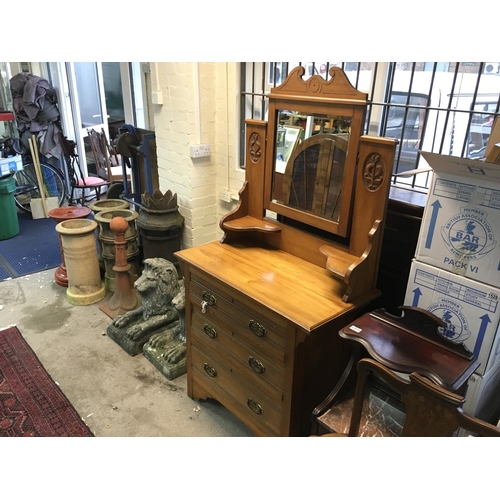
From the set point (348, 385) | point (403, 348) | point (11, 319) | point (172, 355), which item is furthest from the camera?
point (11, 319)

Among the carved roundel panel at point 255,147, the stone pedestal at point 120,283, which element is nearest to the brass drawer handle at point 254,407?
the carved roundel panel at point 255,147

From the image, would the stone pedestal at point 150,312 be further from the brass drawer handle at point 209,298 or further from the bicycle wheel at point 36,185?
the bicycle wheel at point 36,185

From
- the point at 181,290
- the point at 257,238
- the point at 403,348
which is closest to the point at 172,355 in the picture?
the point at 181,290

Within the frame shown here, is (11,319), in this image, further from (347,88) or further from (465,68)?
(465,68)

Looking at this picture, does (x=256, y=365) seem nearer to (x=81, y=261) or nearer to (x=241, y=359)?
(x=241, y=359)

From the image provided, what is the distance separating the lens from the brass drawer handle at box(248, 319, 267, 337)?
1.72 m

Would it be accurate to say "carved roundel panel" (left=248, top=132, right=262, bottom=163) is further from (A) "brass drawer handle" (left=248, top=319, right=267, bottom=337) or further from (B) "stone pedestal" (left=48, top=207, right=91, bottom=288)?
(B) "stone pedestal" (left=48, top=207, right=91, bottom=288)

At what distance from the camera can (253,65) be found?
2.79m

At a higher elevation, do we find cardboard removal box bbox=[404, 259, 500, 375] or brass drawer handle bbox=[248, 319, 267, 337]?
cardboard removal box bbox=[404, 259, 500, 375]

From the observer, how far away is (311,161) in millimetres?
1841

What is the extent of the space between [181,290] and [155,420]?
786mm

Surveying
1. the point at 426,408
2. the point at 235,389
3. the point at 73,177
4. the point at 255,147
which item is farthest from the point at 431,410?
the point at 73,177

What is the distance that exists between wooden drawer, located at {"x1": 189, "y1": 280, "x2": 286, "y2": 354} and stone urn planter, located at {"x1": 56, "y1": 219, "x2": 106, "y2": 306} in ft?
5.06

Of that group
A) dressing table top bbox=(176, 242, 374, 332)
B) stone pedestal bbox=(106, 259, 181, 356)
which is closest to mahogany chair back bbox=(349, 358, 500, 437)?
dressing table top bbox=(176, 242, 374, 332)
